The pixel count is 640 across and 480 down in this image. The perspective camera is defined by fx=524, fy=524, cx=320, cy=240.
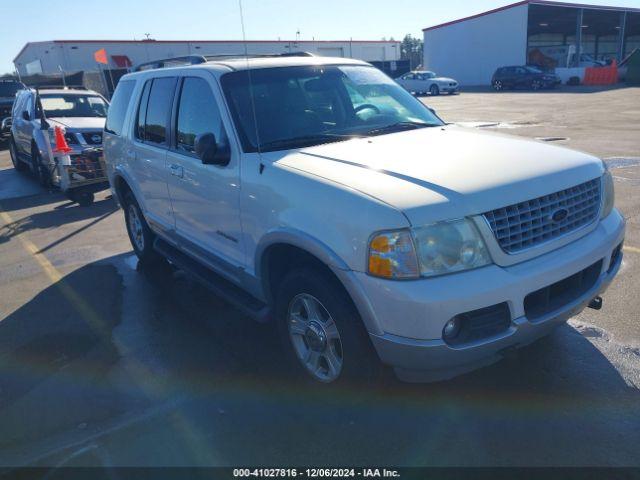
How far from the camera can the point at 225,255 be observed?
389 cm

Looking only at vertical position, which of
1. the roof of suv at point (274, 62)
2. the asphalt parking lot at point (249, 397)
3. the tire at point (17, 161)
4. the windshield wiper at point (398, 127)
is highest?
the roof of suv at point (274, 62)

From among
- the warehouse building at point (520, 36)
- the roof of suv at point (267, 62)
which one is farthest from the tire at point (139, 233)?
the warehouse building at point (520, 36)

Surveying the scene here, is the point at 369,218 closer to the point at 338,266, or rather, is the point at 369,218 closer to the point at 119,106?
the point at 338,266

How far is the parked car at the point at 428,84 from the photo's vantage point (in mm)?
35938

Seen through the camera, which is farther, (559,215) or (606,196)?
(606,196)

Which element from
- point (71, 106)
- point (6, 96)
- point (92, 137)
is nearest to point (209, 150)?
point (92, 137)

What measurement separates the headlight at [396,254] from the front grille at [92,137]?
29.6 feet

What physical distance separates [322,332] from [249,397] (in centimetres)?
71

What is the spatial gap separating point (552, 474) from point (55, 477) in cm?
254

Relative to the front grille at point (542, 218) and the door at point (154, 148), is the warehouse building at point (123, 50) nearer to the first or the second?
the door at point (154, 148)

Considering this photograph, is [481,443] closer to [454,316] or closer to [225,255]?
[454,316]

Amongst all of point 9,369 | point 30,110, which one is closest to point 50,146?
point 30,110

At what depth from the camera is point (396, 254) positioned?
2521 mm

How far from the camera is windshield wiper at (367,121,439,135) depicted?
3.85 m
